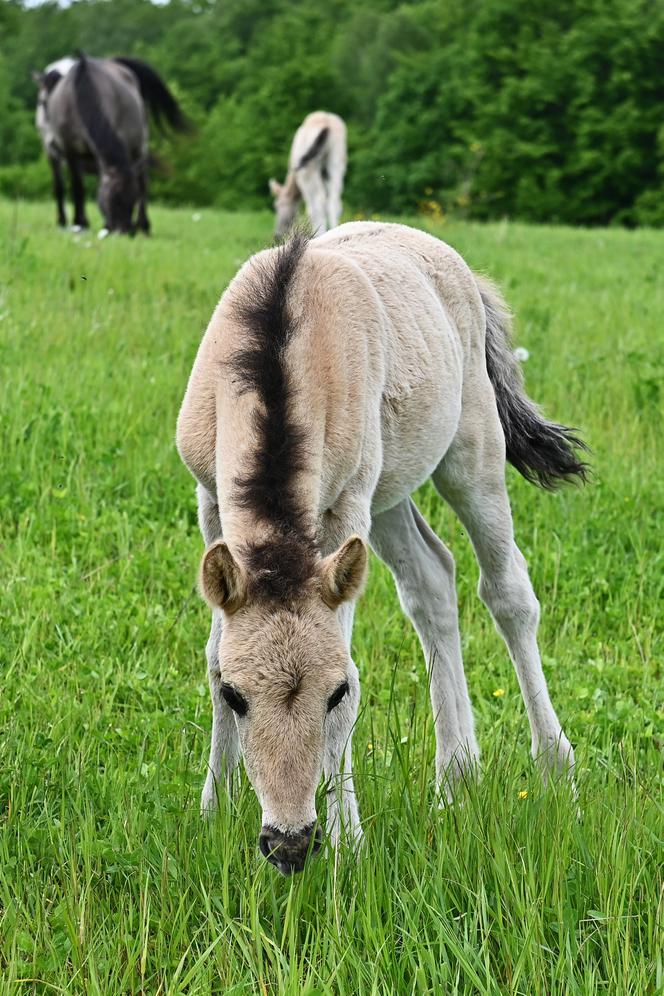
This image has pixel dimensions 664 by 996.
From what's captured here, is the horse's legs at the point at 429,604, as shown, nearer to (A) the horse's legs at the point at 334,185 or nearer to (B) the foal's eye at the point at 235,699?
(B) the foal's eye at the point at 235,699

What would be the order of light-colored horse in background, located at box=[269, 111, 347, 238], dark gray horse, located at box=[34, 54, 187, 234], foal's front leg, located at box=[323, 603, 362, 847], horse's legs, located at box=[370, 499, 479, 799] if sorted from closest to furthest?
foal's front leg, located at box=[323, 603, 362, 847] < horse's legs, located at box=[370, 499, 479, 799] < dark gray horse, located at box=[34, 54, 187, 234] < light-colored horse in background, located at box=[269, 111, 347, 238]

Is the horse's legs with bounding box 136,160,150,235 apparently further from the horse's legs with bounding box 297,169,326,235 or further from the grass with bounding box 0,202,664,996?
the grass with bounding box 0,202,664,996

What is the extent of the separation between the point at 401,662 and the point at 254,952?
6.67 feet

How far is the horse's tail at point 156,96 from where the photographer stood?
16.3 m

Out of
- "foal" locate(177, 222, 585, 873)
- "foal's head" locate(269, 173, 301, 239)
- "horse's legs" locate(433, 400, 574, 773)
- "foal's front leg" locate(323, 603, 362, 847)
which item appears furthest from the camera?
"foal's head" locate(269, 173, 301, 239)

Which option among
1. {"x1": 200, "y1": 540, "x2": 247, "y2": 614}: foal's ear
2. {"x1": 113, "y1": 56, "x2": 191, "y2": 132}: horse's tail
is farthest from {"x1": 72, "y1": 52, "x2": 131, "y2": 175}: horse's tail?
{"x1": 200, "y1": 540, "x2": 247, "y2": 614}: foal's ear

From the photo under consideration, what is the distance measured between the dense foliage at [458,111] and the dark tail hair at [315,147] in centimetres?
1035

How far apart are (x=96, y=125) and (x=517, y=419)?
10.3 m

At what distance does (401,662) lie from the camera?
14.1ft

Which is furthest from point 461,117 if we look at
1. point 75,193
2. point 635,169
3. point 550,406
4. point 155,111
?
point 550,406

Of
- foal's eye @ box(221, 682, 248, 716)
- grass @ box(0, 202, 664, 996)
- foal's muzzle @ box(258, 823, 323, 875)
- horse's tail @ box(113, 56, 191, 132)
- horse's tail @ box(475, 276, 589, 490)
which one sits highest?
horse's tail @ box(113, 56, 191, 132)

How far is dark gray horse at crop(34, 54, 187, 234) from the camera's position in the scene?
12.6 metres

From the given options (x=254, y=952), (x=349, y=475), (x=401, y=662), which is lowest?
(x=401, y=662)

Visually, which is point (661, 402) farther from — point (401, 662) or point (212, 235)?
point (212, 235)
